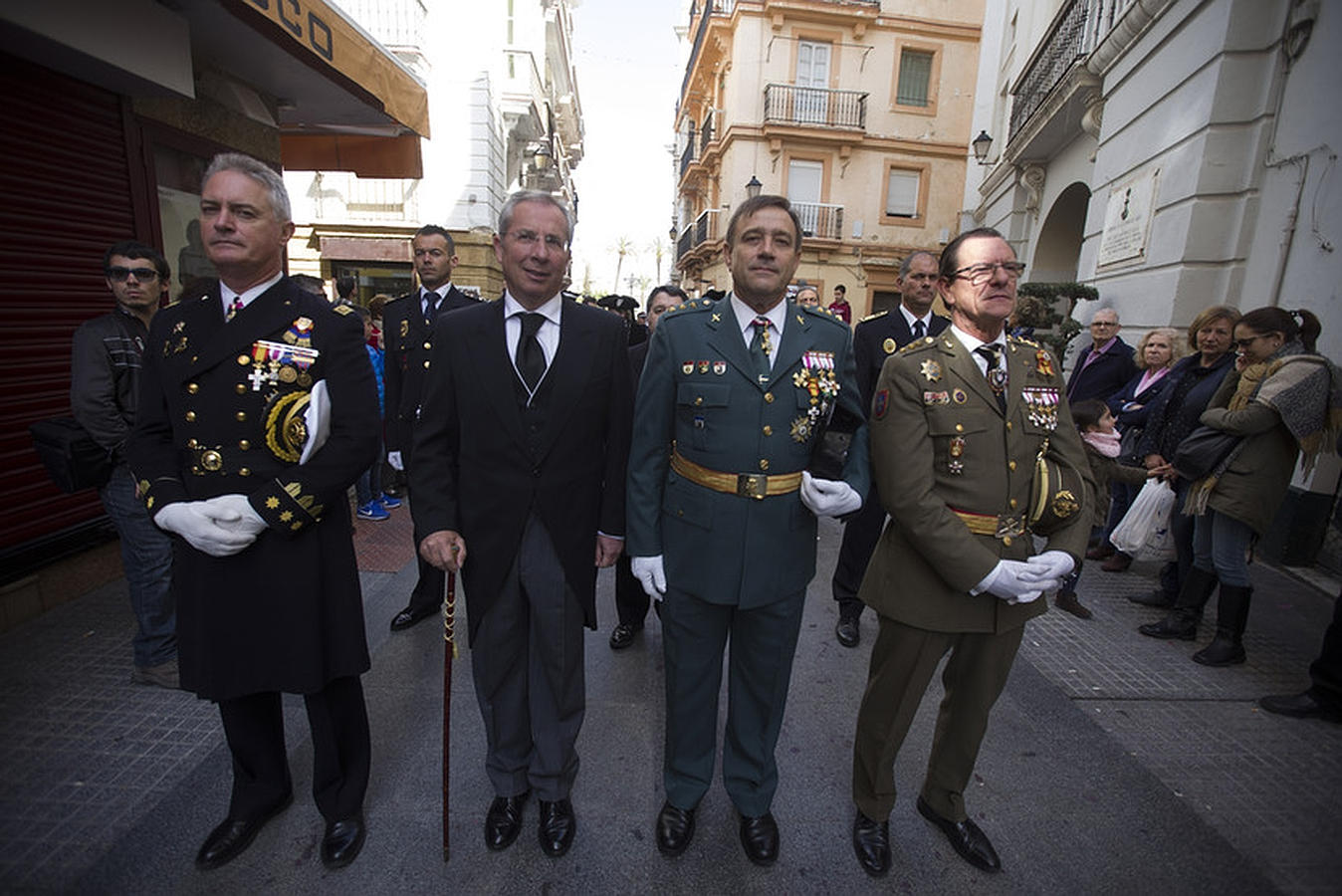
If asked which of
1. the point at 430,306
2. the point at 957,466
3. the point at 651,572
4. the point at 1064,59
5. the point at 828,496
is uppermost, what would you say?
the point at 1064,59

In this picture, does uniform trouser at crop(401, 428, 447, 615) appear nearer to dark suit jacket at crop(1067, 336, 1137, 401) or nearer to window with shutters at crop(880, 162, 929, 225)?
dark suit jacket at crop(1067, 336, 1137, 401)

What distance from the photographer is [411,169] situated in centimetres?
677

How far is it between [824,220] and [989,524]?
877 inches

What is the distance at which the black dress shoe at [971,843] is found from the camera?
7.44 feet

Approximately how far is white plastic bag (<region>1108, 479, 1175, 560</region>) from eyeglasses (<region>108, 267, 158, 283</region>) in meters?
6.32

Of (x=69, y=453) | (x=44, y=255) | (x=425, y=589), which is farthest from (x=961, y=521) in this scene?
(x=44, y=255)

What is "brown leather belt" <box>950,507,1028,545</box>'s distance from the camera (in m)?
2.11

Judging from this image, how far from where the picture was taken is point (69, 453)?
9.60ft

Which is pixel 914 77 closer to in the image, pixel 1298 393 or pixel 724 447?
pixel 1298 393

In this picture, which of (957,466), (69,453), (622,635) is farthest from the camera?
(622,635)

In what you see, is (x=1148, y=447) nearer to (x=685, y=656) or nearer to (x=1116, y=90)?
(x=685, y=656)

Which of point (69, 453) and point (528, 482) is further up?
point (528, 482)

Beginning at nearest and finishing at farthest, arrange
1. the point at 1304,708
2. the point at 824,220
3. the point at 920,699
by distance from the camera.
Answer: the point at 920,699 < the point at 1304,708 < the point at 824,220

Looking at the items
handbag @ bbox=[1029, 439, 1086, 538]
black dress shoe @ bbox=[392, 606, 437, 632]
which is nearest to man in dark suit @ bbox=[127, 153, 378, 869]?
black dress shoe @ bbox=[392, 606, 437, 632]
